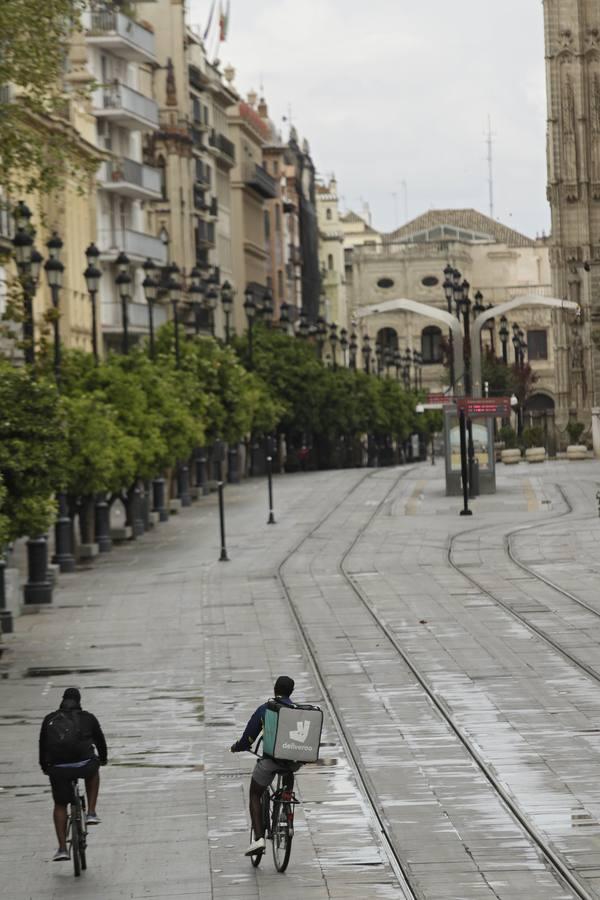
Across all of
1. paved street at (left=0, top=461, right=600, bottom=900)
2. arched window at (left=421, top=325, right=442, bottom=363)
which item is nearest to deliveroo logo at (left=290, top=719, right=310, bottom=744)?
paved street at (left=0, top=461, right=600, bottom=900)

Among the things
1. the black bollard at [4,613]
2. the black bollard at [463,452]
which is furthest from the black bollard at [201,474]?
the black bollard at [4,613]

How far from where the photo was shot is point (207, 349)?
7094 centimetres

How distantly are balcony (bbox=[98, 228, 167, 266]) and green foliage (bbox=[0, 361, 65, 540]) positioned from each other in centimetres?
5137

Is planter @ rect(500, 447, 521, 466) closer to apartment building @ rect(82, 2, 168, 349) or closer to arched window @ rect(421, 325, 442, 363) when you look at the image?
apartment building @ rect(82, 2, 168, 349)

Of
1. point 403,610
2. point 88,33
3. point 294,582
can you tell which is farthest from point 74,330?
point 403,610

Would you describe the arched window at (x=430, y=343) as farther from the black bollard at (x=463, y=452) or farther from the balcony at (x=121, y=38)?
the black bollard at (x=463, y=452)

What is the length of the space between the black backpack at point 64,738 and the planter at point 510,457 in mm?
71536

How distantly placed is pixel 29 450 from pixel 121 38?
58.6 metres

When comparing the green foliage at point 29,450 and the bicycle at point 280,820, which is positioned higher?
the green foliage at point 29,450

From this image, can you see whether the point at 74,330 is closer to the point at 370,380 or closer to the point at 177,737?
the point at 370,380

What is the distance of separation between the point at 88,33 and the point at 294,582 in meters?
44.6

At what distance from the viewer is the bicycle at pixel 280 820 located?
14.6 meters

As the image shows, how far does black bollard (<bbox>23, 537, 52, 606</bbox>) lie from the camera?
37875mm

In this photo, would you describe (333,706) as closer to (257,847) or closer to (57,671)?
(57,671)
